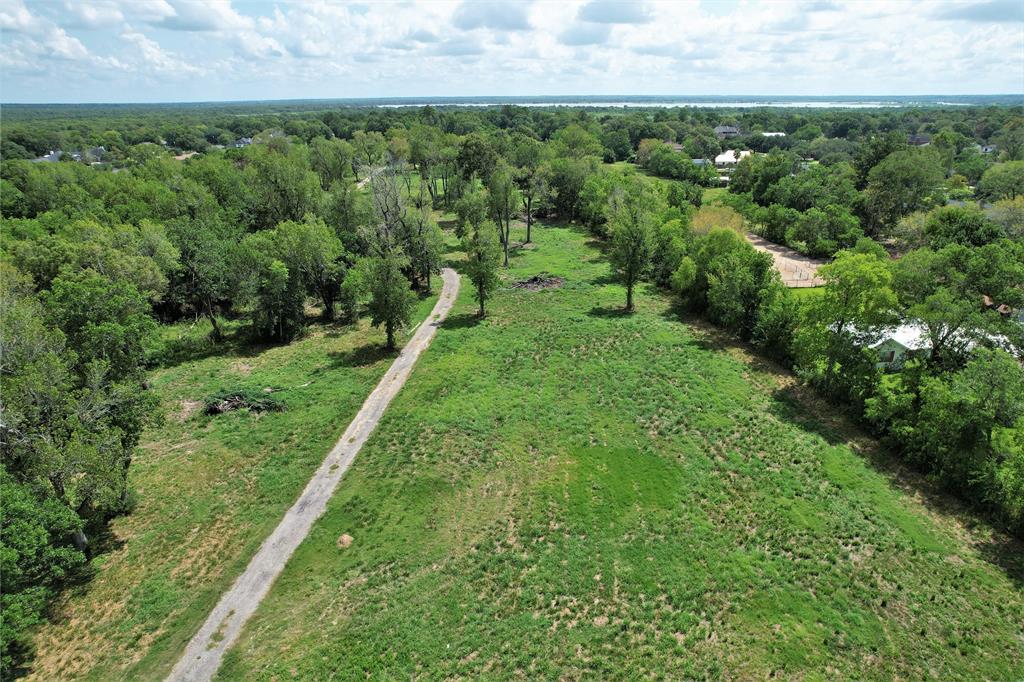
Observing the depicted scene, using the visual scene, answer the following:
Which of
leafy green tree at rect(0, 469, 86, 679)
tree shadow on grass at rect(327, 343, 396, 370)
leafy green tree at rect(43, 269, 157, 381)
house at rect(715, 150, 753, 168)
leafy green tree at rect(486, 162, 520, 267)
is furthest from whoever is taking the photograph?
house at rect(715, 150, 753, 168)

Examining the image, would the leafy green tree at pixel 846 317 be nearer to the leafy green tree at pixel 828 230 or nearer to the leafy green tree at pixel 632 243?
the leafy green tree at pixel 632 243

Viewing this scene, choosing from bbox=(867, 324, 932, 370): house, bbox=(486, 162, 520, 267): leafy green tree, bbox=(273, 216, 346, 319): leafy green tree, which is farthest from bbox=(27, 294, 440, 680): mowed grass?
bbox=(867, 324, 932, 370): house

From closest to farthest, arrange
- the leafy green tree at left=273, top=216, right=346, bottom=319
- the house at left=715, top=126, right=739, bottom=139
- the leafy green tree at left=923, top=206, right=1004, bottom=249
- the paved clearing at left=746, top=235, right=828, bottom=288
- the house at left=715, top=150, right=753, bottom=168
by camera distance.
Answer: the leafy green tree at left=273, top=216, right=346, bottom=319 → the leafy green tree at left=923, top=206, right=1004, bottom=249 → the paved clearing at left=746, top=235, right=828, bottom=288 → the house at left=715, top=150, right=753, bottom=168 → the house at left=715, top=126, right=739, bottom=139

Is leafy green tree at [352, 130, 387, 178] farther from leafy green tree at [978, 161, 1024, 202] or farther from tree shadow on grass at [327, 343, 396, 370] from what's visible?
leafy green tree at [978, 161, 1024, 202]

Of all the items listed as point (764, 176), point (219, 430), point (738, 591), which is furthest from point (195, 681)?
point (764, 176)

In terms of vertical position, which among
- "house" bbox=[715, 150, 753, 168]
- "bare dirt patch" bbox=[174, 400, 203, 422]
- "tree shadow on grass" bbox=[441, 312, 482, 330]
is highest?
"house" bbox=[715, 150, 753, 168]

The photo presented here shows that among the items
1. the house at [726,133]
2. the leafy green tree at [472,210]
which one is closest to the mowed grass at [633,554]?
the leafy green tree at [472,210]

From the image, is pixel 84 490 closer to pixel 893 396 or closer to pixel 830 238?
pixel 893 396
